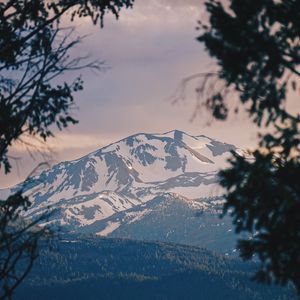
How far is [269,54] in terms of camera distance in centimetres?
1184

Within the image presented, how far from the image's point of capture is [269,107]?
12.3 m

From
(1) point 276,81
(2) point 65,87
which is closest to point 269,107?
(1) point 276,81

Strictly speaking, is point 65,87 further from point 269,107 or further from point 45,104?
point 269,107

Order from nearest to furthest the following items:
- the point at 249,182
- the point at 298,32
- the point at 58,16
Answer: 1. the point at 249,182
2. the point at 298,32
3. the point at 58,16

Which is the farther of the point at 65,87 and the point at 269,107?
the point at 65,87

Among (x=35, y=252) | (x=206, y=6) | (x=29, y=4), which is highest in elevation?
(x=29, y=4)

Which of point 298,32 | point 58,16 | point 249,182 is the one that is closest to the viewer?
point 249,182

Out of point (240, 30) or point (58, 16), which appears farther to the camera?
point (58, 16)

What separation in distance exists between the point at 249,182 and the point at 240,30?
289cm

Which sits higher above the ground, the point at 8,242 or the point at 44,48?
the point at 44,48

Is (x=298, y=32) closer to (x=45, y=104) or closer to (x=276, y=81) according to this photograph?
(x=276, y=81)

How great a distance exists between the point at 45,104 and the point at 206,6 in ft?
14.0

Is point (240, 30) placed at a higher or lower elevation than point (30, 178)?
higher

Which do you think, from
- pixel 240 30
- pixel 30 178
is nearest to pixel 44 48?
pixel 30 178
